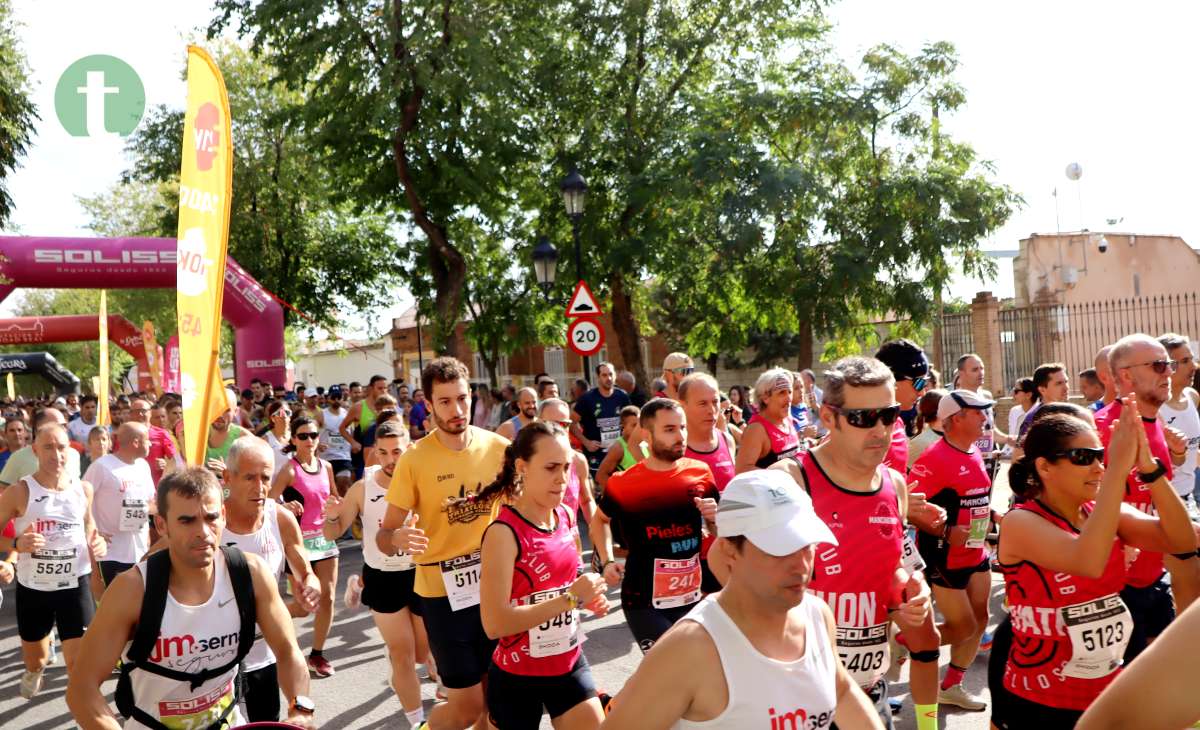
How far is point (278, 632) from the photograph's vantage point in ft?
12.9

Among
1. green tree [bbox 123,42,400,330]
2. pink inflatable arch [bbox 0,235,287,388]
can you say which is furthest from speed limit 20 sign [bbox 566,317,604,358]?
green tree [bbox 123,42,400,330]

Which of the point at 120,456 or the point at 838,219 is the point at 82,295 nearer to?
the point at 838,219

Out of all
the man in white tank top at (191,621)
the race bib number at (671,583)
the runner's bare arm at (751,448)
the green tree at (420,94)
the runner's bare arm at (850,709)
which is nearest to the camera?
the runner's bare arm at (850,709)

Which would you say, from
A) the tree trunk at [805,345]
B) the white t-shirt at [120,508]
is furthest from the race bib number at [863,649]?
the tree trunk at [805,345]

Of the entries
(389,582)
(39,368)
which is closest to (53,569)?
(389,582)

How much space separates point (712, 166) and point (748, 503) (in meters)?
17.7

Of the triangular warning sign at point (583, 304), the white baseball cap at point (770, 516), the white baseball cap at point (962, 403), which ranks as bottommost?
the white baseball cap at point (770, 516)

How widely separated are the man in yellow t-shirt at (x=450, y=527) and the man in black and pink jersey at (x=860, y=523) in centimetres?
191

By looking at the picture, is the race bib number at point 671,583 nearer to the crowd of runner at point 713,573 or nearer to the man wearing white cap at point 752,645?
the crowd of runner at point 713,573

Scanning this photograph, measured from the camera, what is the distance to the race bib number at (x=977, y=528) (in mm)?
6203

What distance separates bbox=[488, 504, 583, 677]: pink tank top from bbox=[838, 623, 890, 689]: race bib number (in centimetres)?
114

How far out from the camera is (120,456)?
8305 millimetres

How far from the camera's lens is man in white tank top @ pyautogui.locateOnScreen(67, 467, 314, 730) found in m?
3.69

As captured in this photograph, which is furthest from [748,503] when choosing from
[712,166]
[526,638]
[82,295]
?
[82,295]
